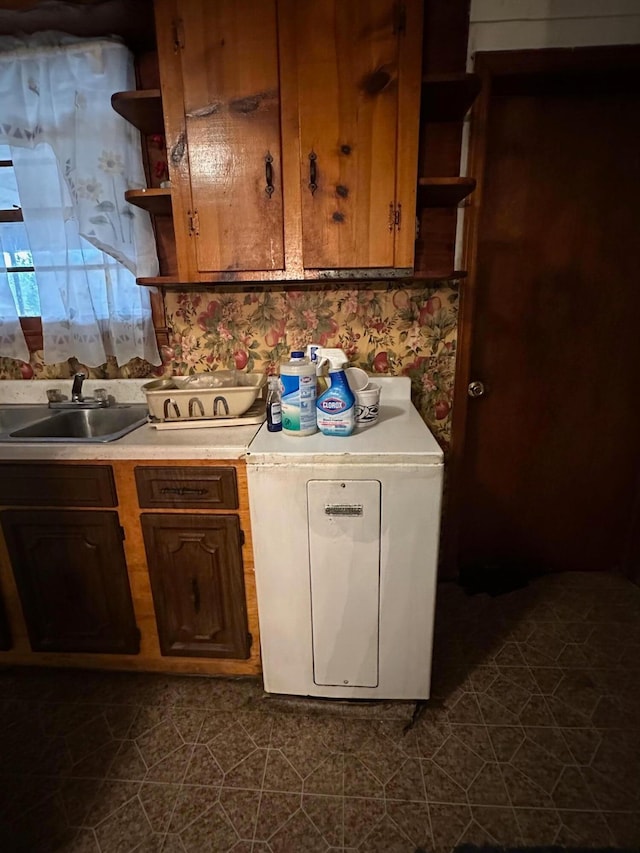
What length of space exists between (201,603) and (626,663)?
5.19 ft

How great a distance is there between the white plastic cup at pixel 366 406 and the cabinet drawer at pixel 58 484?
32.2 inches

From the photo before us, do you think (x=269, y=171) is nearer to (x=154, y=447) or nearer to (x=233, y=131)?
(x=233, y=131)

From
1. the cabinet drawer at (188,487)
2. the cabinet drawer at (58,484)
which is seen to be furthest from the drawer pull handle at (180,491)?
the cabinet drawer at (58,484)

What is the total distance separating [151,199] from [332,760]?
1.89 metres

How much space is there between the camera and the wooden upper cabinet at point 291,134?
1255 mm

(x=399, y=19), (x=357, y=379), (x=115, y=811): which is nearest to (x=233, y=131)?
(x=399, y=19)

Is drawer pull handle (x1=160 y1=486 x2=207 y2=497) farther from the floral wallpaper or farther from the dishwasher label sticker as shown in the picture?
the floral wallpaper

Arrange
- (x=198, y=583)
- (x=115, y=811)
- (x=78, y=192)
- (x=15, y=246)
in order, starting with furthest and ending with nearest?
(x=15, y=246)
(x=78, y=192)
(x=198, y=583)
(x=115, y=811)

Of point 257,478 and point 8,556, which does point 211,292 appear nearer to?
point 257,478

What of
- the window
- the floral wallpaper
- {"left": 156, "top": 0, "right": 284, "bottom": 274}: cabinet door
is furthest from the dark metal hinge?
the window

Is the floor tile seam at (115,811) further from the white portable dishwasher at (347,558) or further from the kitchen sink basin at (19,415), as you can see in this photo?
the kitchen sink basin at (19,415)

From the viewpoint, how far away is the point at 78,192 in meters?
1.51

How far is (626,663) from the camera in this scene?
1577 mm

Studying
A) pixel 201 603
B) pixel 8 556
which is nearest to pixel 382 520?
pixel 201 603
